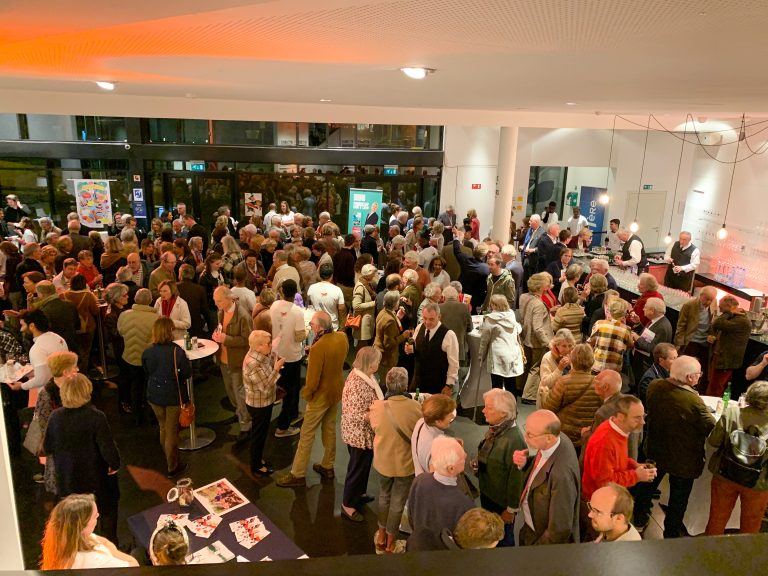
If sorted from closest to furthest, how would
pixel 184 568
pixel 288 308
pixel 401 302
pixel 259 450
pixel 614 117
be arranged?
pixel 184 568, pixel 259 450, pixel 288 308, pixel 401 302, pixel 614 117

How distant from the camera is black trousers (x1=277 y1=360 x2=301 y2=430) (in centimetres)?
608

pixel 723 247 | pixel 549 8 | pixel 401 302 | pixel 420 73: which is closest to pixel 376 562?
pixel 549 8

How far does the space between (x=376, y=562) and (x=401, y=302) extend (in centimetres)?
579

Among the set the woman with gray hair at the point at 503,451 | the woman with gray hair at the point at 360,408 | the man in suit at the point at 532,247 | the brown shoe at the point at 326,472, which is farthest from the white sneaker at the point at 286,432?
the man in suit at the point at 532,247

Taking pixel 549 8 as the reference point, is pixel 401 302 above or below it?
below

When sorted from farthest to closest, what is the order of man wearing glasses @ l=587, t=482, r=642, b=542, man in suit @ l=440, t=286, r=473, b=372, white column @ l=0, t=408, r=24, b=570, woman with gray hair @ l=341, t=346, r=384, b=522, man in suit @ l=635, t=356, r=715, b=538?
man in suit @ l=440, t=286, r=473, b=372, woman with gray hair @ l=341, t=346, r=384, b=522, man in suit @ l=635, t=356, r=715, b=538, man wearing glasses @ l=587, t=482, r=642, b=542, white column @ l=0, t=408, r=24, b=570

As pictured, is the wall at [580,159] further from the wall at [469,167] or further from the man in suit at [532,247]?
the man in suit at [532,247]

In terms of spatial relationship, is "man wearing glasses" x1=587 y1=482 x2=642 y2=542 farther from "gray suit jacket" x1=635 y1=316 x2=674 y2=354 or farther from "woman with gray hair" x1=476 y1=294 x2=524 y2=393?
"gray suit jacket" x1=635 y1=316 x2=674 y2=354

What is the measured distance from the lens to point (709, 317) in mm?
6668

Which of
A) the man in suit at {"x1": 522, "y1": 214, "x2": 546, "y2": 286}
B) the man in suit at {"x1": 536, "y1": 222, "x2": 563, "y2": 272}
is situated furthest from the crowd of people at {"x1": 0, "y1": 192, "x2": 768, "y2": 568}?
the man in suit at {"x1": 522, "y1": 214, "x2": 546, "y2": 286}

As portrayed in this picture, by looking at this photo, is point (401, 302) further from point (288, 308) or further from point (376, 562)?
point (376, 562)

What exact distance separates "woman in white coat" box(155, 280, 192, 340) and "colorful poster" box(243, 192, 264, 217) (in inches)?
369

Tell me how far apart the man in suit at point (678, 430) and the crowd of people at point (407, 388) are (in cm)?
1

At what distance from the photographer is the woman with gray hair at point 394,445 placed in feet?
13.4
